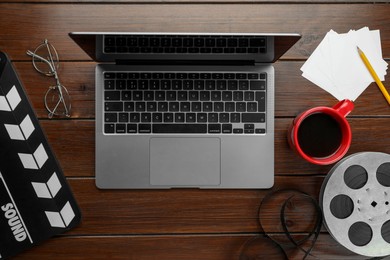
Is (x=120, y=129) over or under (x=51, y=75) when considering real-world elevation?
under

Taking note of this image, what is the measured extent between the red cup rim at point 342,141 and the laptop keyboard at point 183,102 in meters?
0.08

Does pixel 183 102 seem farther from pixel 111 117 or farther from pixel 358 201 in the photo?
pixel 358 201

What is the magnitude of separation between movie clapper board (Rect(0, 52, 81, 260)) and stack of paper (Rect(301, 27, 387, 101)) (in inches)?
23.2

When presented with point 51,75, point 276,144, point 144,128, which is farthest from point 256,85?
point 51,75

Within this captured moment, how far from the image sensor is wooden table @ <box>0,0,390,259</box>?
886mm

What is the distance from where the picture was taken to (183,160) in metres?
0.87

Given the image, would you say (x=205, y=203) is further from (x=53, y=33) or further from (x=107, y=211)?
(x=53, y=33)

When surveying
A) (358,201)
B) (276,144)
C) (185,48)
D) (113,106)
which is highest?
(185,48)

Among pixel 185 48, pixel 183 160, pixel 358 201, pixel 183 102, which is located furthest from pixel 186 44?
pixel 358 201

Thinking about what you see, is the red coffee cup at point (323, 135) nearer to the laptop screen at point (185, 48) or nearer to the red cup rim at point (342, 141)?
the red cup rim at point (342, 141)

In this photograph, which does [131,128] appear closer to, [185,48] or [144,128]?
[144,128]

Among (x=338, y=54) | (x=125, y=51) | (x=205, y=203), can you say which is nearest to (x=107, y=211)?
(x=205, y=203)

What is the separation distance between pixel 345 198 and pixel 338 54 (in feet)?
1.02

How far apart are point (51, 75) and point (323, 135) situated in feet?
1.93
